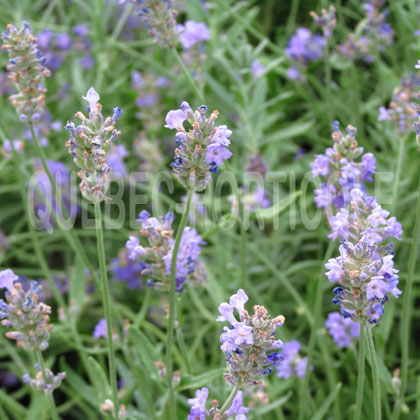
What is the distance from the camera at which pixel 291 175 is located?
3.00m

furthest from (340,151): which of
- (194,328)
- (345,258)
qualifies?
(194,328)

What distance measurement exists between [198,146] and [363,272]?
1.34ft

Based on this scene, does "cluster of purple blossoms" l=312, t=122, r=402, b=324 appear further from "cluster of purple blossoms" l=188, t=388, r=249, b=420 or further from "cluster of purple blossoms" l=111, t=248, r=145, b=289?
"cluster of purple blossoms" l=111, t=248, r=145, b=289

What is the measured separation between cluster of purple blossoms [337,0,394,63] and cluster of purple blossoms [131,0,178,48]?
93 centimetres

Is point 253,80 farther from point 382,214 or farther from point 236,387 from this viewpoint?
point 236,387

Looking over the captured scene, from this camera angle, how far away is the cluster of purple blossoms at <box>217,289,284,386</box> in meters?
1.26

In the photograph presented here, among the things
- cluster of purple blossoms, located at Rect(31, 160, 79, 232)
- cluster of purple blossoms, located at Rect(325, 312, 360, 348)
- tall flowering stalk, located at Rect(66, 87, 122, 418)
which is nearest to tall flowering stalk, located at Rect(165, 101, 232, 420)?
tall flowering stalk, located at Rect(66, 87, 122, 418)

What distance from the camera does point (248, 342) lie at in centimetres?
124

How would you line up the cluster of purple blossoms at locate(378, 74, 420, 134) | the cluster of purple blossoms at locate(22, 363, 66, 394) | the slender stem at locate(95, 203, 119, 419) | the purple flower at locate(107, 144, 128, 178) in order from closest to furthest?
the slender stem at locate(95, 203, 119, 419)
the cluster of purple blossoms at locate(22, 363, 66, 394)
the cluster of purple blossoms at locate(378, 74, 420, 134)
the purple flower at locate(107, 144, 128, 178)

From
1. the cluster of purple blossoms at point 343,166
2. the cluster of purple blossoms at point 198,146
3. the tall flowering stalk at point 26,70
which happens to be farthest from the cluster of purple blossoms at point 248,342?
the tall flowering stalk at point 26,70

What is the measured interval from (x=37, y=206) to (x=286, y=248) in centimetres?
129

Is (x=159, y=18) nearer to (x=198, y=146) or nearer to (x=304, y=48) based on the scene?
(x=198, y=146)

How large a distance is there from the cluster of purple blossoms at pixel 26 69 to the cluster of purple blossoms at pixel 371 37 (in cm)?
144

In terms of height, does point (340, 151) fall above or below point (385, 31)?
below
